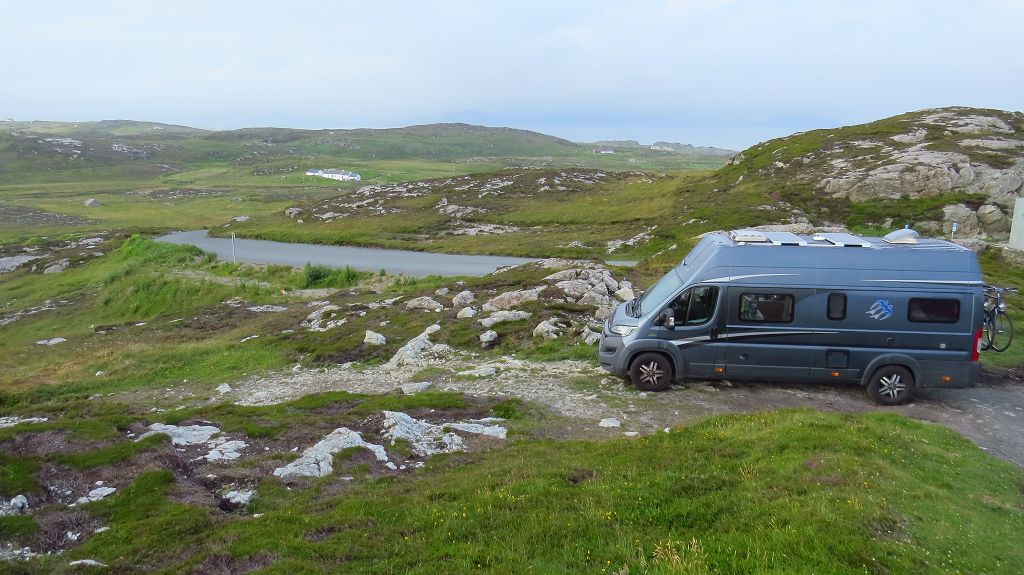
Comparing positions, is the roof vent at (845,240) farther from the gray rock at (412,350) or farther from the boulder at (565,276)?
the boulder at (565,276)

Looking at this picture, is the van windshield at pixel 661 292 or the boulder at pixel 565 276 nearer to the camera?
the van windshield at pixel 661 292

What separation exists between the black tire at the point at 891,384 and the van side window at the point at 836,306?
1.87 m

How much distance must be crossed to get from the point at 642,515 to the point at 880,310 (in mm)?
10863

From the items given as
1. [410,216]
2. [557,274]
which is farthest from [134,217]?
[557,274]

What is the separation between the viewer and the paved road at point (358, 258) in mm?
56938

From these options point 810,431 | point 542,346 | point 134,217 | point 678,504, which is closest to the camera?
point 678,504

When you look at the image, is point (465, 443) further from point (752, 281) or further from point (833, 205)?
point (833, 205)

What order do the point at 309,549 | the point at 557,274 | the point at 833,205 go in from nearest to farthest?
the point at 309,549 < the point at 557,274 < the point at 833,205

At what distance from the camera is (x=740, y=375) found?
16.5 metres

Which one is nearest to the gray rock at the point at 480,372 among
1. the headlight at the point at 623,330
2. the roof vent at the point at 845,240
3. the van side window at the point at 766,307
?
the headlight at the point at 623,330

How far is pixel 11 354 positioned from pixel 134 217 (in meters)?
107

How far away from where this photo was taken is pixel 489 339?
2433 centimetres

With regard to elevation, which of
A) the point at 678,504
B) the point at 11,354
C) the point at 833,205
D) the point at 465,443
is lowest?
the point at 11,354

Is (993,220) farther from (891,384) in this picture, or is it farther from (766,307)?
(766,307)
